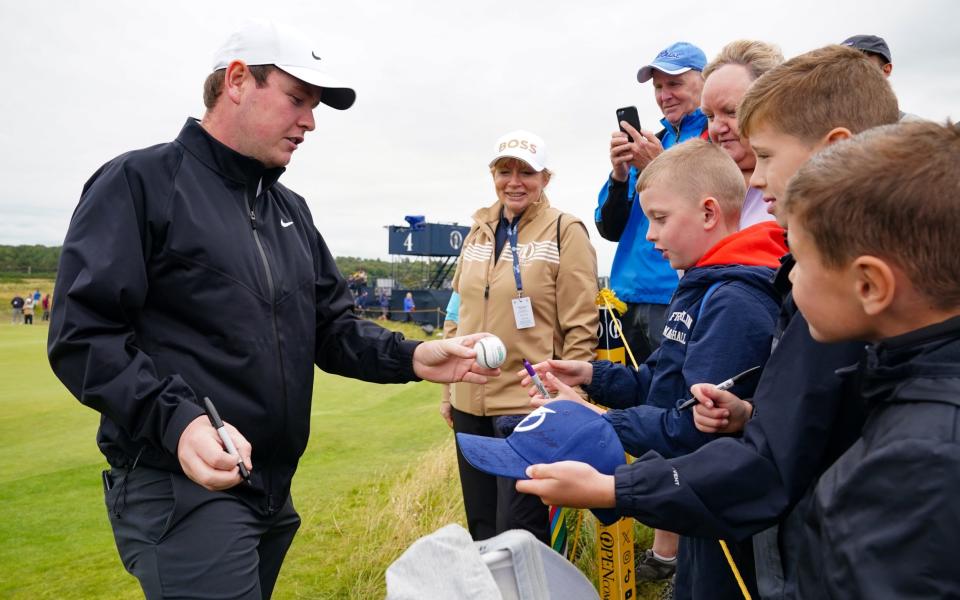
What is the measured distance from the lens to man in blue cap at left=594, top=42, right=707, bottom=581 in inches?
123

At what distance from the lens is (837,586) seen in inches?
42.6

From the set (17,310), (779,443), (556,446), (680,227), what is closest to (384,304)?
(17,310)

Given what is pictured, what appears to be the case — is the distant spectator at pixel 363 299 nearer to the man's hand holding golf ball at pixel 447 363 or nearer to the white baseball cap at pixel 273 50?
the man's hand holding golf ball at pixel 447 363

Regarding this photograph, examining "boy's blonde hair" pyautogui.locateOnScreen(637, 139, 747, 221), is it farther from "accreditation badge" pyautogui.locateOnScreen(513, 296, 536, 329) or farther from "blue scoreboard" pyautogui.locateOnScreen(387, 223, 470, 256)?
"blue scoreboard" pyautogui.locateOnScreen(387, 223, 470, 256)

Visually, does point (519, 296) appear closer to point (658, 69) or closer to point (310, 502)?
point (658, 69)

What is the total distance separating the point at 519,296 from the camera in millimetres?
3119

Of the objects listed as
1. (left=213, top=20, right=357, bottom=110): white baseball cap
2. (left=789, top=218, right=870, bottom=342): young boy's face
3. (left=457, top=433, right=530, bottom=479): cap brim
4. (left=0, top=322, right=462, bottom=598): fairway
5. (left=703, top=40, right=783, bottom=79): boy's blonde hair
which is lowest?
(left=0, top=322, right=462, bottom=598): fairway

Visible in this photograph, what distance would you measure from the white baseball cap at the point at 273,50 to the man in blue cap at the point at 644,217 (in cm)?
149

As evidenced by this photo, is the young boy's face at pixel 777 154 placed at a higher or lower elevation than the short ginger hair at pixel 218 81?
lower

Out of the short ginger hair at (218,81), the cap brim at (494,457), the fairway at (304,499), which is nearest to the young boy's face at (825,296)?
the cap brim at (494,457)

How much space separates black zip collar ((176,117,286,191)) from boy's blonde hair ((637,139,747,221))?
4.03 ft

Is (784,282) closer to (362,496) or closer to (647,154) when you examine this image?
(647,154)

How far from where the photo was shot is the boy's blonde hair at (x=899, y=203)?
3.58ft

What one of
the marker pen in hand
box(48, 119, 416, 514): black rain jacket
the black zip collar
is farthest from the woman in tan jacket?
the black zip collar
